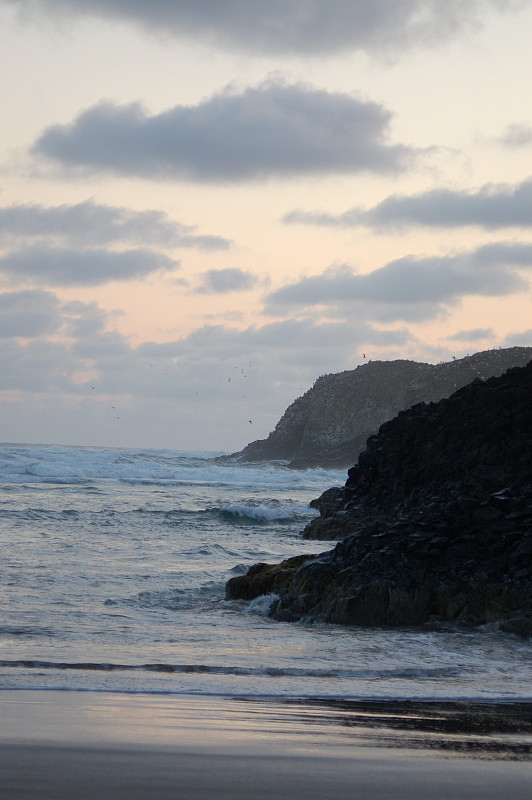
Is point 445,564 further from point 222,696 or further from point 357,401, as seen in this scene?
point 357,401

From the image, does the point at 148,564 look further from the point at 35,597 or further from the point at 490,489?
the point at 490,489

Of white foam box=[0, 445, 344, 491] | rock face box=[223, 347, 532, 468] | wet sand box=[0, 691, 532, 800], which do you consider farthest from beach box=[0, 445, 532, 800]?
rock face box=[223, 347, 532, 468]

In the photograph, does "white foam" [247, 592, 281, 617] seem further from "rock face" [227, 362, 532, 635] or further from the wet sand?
the wet sand

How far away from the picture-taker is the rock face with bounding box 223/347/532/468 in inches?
2869

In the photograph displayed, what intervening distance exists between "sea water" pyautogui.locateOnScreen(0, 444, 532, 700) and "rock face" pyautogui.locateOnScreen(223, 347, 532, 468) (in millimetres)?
53054

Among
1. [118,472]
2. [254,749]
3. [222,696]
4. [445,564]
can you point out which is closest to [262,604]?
[445,564]

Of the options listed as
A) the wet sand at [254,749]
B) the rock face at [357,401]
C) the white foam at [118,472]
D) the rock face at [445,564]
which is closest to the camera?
the wet sand at [254,749]

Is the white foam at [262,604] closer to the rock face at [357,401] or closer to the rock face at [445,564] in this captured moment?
the rock face at [445,564]

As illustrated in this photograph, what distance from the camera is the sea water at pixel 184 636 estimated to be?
Result: 643 cm

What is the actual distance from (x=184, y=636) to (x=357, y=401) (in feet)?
228

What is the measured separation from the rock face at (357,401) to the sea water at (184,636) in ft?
174

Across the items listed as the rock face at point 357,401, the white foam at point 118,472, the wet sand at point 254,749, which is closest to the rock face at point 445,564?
the wet sand at point 254,749

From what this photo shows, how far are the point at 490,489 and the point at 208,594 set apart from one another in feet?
14.3

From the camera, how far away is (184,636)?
8477 mm
